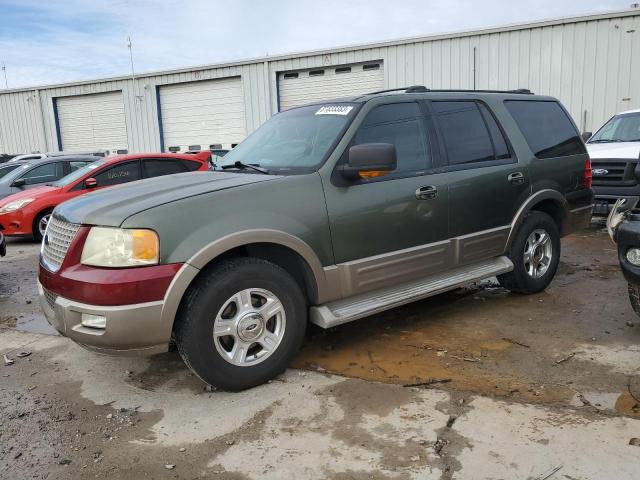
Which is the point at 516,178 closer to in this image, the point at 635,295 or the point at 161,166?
the point at 635,295

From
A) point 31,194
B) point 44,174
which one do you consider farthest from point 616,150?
point 44,174

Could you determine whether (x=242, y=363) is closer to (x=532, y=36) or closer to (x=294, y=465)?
(x=294, y=465)

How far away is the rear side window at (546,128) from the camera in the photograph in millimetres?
5078

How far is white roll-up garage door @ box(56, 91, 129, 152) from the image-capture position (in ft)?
72.8

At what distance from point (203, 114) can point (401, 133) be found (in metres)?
17.6

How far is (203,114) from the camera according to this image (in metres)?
20.6

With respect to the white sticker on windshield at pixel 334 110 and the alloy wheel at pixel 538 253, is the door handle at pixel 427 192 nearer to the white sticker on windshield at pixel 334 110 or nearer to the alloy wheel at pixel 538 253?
the white sticker on windshield at pixel 334 110

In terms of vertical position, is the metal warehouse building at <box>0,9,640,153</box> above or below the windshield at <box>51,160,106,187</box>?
above

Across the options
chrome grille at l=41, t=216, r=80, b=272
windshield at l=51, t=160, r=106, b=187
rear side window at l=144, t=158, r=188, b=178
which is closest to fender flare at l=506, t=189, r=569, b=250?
chrome grille at l=41, t=216, r=80, b=272

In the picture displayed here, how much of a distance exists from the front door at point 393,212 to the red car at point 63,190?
21.2 ft

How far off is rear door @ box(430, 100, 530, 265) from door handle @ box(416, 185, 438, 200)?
194mm

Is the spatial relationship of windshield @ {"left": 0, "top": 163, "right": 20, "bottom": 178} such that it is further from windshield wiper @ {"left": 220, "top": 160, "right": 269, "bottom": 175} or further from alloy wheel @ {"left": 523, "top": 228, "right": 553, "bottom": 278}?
alloy wheel @ {"left": 523, "top": 228, "right": 553, "bottom": 278}

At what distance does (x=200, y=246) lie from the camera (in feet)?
10.2

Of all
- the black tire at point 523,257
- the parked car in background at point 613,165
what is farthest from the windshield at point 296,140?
the parked car in background at point 613,165
